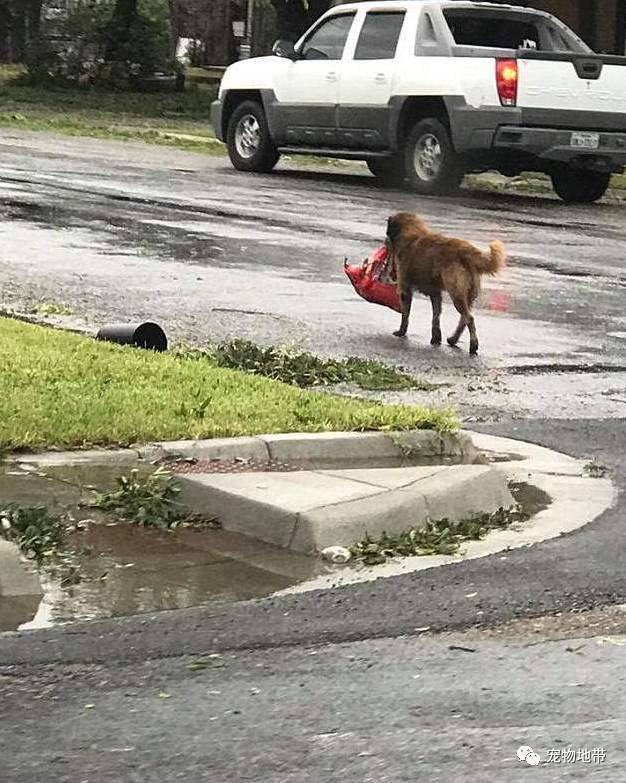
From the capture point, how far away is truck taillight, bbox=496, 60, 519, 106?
17.9 metres

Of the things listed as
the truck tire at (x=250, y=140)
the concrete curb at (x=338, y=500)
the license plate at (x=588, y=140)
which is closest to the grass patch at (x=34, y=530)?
the concrete curb at (x=338, y=500)

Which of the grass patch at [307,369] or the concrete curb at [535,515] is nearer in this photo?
the concrete curb at [535,515]

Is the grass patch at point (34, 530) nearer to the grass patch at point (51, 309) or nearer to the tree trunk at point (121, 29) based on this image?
the grass patch at point (51, 309)

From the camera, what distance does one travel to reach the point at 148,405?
23.7 feet

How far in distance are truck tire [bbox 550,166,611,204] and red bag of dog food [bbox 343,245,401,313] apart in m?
10.1

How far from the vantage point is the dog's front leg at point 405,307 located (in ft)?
31.8

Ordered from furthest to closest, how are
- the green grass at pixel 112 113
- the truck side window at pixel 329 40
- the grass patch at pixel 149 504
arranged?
the green grass at pixel 112 113, the truck side window at pixel 329 40, the grass patch at pixel 149 504

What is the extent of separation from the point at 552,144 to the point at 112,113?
15943 millimetres

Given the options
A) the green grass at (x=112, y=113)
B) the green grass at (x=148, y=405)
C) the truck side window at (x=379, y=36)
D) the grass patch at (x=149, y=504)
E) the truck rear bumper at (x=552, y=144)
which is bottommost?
the green grass at (x=112, y=113)

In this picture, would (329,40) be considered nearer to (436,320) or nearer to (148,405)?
(436,320)

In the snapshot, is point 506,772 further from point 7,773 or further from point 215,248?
point 215,248

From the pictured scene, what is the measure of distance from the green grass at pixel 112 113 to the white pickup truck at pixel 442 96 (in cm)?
467

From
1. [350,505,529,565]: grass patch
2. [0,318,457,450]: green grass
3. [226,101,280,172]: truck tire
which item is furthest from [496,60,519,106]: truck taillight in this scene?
[350,505,529,565]: grass patch

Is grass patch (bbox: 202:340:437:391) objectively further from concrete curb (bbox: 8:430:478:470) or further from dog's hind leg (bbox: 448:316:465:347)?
concrete curb (bbox: 8:430:478:470)
